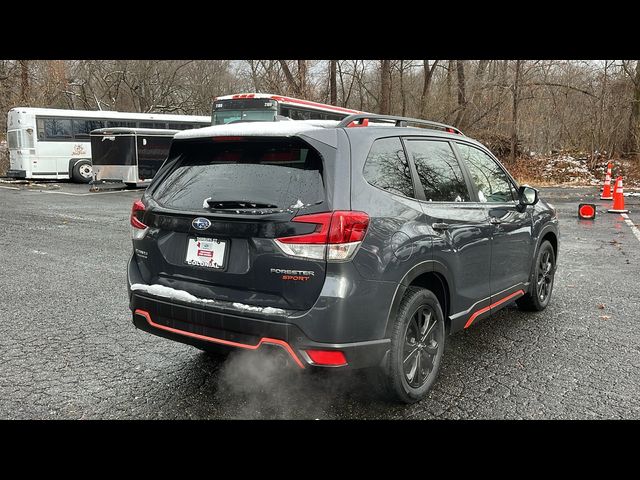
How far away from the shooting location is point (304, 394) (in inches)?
136

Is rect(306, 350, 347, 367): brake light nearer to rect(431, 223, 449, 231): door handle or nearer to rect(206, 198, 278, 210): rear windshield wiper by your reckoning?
rect(206, 198, 278, 210): rear windshield wiper

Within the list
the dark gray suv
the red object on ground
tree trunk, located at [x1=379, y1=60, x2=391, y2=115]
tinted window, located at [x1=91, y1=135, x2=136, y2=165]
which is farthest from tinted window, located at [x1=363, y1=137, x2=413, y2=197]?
tree trunk, located at [x1=379, y1=60, x2=391, y2=115]

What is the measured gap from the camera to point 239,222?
9.78 ft

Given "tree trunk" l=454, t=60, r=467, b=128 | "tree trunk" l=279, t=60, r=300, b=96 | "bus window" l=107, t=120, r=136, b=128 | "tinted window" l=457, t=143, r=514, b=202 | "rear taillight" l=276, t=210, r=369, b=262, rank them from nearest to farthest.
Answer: "rear taillight" l=276, t=210, r=369, b=262, "tinted window" l=457, t=143, r=514, b=202, "bus window" l=107, t=120, r=136, b=128, "tree trunk" l=279, t=60, r=300, b=96, "tree trunk" l=454, t=60, r=467, b=128

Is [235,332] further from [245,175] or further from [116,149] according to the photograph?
[116,149]

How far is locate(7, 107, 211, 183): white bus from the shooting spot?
2370cm

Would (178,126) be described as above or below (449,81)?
below

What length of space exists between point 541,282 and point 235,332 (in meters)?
3.61

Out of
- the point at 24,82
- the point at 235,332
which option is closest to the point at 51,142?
the point at 24,82

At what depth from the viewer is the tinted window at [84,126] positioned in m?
25.0

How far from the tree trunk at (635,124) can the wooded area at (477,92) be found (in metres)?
0.05

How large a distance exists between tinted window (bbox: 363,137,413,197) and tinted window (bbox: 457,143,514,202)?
0.95 metres

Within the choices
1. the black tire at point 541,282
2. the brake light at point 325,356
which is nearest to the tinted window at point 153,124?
the black tire at point 541,282
